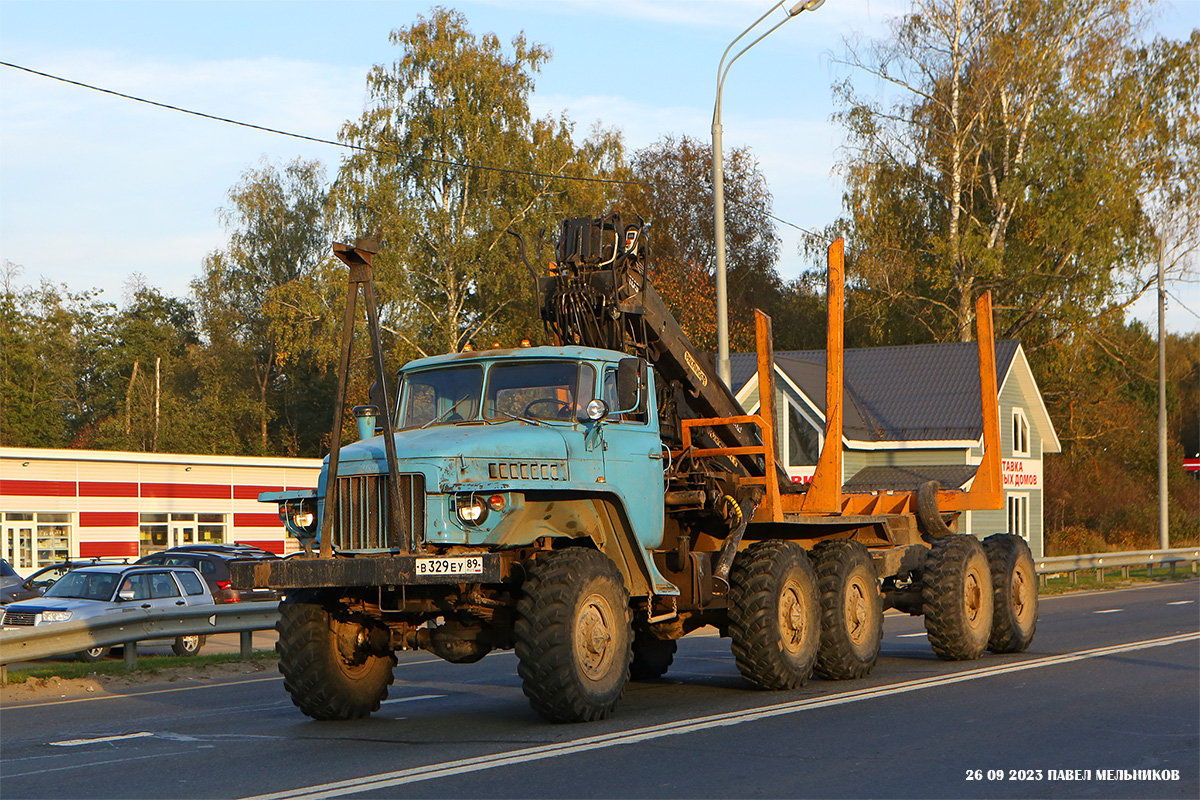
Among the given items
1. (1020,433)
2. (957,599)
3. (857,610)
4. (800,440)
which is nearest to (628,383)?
(857,610)

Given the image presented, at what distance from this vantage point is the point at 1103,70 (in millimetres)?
47062

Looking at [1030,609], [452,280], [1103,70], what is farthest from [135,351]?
[1030,609]

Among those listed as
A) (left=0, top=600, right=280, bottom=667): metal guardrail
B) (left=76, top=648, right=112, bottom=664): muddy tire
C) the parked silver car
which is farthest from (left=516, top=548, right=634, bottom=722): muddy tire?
(left=76, top=648, right=112, bottom=664): muddy tire

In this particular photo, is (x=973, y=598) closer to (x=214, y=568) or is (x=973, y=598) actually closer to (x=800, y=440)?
(x=214, y=568)

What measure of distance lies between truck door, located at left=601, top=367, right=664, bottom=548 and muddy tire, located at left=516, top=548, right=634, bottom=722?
0.84m

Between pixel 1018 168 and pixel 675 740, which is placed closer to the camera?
pixel 675 740

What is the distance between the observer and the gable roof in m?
40.3

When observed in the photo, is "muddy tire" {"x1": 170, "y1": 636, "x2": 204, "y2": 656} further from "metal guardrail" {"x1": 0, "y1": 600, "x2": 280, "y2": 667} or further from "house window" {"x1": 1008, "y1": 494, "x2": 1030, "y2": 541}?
"house window" {"x1": 1008, "y1": 494, "x2": 1030, "y2": 541}

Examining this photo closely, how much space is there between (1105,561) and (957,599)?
67.3 feet

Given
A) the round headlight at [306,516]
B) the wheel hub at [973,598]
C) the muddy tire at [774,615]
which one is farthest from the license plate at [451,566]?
the wheel hub at [973,598]

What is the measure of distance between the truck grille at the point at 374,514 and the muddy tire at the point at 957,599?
23.4 ft

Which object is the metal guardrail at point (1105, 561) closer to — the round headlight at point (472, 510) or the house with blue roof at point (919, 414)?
the house with blue roof at point (919, 414)

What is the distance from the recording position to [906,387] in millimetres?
42562

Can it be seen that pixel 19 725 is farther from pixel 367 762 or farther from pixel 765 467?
pixel 765 467
